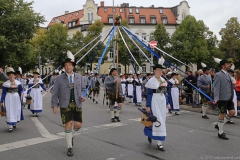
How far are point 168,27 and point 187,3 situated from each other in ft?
25.9

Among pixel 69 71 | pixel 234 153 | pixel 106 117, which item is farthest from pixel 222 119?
pixel 106 117

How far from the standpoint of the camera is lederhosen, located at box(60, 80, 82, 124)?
677 centimetres

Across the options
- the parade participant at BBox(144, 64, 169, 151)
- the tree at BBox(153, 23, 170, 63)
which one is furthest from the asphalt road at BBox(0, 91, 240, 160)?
the tree at BBox(153, 23, 170, 63)

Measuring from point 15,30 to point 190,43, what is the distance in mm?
32103

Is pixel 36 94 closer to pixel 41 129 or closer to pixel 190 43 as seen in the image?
pixel 41 129

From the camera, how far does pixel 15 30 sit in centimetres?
3359

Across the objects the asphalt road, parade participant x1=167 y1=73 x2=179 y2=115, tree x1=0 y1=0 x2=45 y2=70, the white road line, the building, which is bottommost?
the asphalt road

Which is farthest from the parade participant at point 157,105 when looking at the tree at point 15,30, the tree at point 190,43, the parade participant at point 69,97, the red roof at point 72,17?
the red roof at point 72,17

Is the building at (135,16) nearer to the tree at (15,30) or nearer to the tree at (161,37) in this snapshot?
the tree at (161,37)

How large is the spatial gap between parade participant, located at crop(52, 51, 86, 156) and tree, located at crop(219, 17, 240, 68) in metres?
54.5

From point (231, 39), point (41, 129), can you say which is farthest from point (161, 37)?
point (41, 129)

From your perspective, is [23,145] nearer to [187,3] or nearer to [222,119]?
[222,119]

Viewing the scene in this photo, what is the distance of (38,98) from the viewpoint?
42.4ft

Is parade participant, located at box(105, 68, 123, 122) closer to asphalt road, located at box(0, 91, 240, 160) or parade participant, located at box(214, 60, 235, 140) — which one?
asphalt road, located at box(0, 91, 240, 160)
